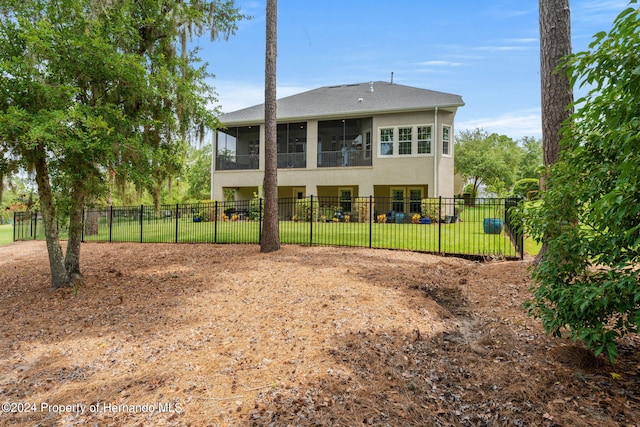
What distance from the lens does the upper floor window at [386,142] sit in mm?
18422

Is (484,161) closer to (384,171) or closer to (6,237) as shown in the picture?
(384,171)

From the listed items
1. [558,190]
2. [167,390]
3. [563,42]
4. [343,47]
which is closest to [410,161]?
[343,47]

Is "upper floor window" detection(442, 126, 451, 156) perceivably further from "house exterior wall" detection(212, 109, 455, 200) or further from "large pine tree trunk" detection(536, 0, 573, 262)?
"large pine tree trunk" detection(536, 0, 573, 262)

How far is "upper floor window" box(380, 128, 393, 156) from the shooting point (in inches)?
725

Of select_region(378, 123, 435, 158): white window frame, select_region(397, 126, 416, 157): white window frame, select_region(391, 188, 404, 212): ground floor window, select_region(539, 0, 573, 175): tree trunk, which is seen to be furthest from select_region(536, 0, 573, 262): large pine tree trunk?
select_region(391, 188, 404, 212): ground floor window

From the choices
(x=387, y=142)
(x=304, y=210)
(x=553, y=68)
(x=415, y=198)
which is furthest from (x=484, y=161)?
(x=553, y=68)

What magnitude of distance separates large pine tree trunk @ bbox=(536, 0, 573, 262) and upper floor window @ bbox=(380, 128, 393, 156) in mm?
12257

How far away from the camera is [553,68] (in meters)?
6.02

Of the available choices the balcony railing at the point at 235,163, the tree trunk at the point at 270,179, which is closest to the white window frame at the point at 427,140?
the balcony railing at the point at 235,163

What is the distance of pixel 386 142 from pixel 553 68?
12532 mm

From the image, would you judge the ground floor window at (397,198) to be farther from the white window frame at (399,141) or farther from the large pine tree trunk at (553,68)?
the large pine tree trunk at (553,68)

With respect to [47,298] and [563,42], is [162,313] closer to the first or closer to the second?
[47,298]

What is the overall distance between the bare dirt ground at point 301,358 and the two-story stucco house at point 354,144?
12.1 meters

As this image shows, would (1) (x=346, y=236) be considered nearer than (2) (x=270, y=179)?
No
